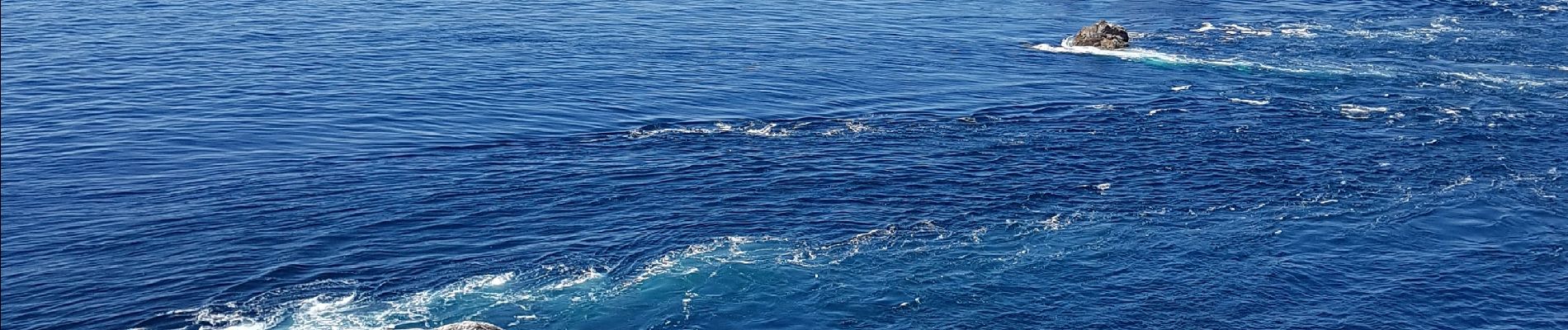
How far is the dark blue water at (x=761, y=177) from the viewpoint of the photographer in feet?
286

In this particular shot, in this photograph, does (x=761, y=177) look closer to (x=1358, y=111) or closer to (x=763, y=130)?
(x=763, y=130)

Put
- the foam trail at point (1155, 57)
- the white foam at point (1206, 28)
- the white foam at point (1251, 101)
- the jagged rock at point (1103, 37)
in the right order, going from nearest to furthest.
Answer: the white foam at point (1251, 101)
the foam trail at point (1155, 57)
the jagged rock at point (1103, 37)
the white foam at point (1206, 28)

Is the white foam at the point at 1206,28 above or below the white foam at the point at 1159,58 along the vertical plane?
below

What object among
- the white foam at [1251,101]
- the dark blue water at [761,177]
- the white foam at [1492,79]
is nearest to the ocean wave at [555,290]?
the dark blue water at [761,177]

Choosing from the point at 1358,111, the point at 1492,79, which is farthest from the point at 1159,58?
the point at 1492,79

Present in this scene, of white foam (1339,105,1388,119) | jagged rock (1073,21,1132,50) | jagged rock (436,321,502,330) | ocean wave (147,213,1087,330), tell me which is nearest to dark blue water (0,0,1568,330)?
ocean wave (147,213,1087,330)

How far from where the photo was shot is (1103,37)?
174375mm

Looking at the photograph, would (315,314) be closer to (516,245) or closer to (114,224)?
(516,245)

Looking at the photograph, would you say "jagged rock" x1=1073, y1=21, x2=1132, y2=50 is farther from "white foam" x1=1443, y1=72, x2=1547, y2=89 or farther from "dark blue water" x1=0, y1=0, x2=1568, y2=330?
"white foam" x1=1443, y1=72, x2=1547, y2=89

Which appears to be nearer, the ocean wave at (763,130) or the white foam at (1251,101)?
the ocean wave at (763,130)

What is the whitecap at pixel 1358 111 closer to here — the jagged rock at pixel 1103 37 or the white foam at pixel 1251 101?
the white foam at pixel 1251 101

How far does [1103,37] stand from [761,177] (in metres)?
74.6

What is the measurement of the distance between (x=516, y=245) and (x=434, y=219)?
8.64 metres

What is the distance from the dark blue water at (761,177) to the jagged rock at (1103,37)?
5604mm
